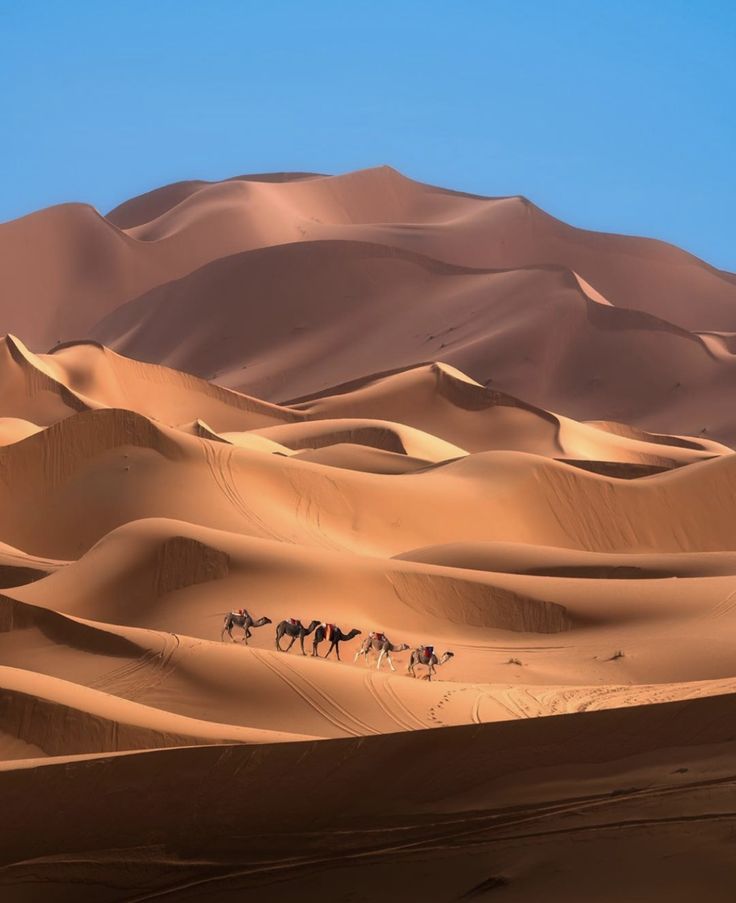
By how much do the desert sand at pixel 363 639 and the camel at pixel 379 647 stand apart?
0.24 m

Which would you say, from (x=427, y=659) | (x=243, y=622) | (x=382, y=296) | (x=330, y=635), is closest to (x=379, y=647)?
(x=427, y=659)

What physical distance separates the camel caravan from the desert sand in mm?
181

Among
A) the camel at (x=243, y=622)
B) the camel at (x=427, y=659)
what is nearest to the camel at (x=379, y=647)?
the camel at (x=427, y=659)

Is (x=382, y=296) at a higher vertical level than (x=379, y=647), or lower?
higher

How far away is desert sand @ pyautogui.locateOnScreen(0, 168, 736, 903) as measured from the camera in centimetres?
795

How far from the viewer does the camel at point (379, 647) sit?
1622 cm

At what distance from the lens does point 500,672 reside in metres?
17.3

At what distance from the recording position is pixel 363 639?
18.6 metres

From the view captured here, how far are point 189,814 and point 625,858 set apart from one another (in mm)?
2433

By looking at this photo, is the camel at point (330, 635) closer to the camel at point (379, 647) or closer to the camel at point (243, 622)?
the camel at point (379, 647)

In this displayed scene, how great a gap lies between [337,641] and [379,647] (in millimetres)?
577

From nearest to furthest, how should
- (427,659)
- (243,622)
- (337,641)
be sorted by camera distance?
(427,659) < (337,641) < (243,622)

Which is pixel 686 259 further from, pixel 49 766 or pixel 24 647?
pixel 49 766

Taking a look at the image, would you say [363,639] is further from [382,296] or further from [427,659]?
[382,296]
